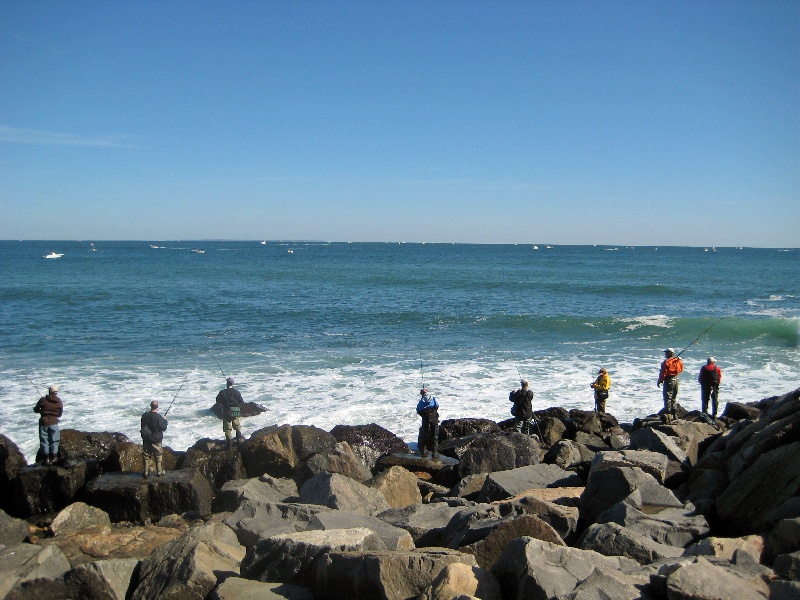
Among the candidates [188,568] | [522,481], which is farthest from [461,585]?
[522,481]

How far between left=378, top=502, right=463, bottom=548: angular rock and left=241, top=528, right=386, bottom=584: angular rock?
4.24ft

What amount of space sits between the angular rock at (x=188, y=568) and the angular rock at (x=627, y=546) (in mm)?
3006

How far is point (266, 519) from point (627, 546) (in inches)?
142

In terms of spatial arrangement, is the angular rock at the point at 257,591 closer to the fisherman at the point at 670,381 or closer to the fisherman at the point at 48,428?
the fisherman at the point at 48,428

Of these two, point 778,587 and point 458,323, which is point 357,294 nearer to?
point 458,323

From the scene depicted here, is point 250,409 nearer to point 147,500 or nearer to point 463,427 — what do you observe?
point 463,427

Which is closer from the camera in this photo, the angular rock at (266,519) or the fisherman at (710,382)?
the angular rock at (266,519)

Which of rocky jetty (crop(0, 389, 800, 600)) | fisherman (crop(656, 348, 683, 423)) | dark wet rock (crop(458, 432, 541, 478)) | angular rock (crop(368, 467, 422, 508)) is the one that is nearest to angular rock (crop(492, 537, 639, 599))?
rocky jetty (crop(0, 389, 800, 600))

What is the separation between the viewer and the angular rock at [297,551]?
17.0 feet

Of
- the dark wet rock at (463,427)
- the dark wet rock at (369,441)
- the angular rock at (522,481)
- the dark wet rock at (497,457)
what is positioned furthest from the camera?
the dark wet rock at (463,427)

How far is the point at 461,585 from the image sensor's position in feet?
14.8

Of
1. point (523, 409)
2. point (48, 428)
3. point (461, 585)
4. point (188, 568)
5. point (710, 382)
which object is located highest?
point (461, 585)

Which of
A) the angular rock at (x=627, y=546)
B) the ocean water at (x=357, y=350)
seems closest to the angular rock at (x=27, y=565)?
the angular rock at (x=627, y=546)

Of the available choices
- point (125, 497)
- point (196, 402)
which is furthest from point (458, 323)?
point (125, 497)
